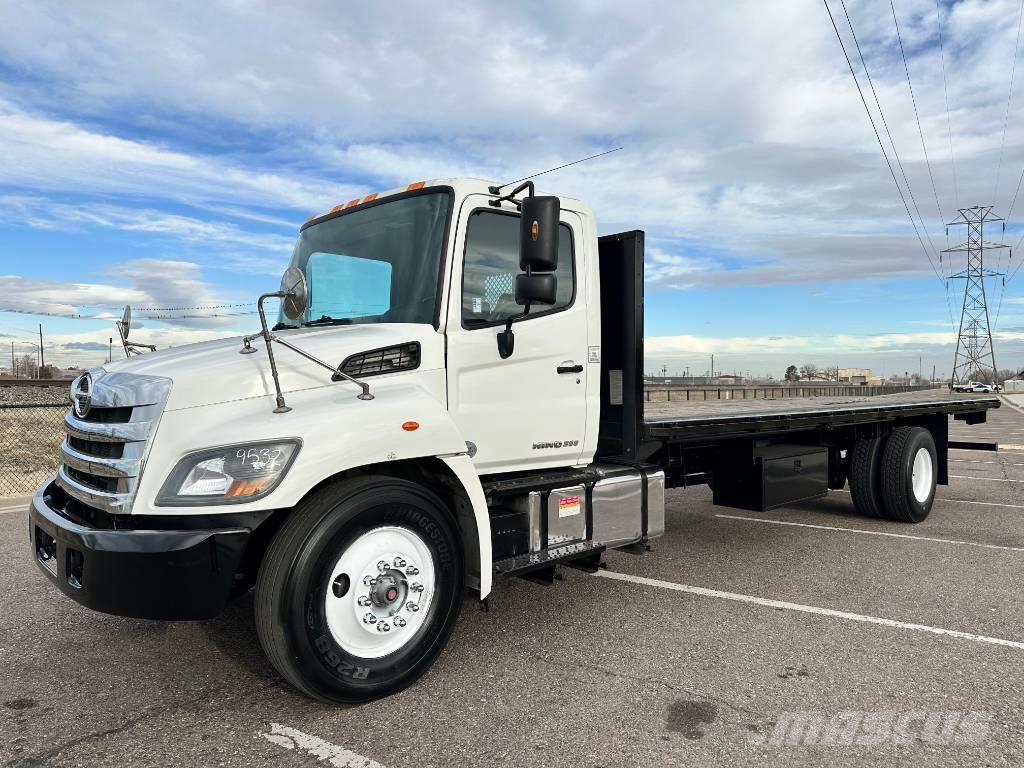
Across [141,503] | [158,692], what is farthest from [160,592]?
[158,692]

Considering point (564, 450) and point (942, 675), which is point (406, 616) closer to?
point (564, 450)

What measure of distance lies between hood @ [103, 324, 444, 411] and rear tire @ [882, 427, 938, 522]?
5.86 meters

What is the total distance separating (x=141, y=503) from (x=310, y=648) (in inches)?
36.0

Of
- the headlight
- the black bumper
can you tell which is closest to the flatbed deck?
the headlight

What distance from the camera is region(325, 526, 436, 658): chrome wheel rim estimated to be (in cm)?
329

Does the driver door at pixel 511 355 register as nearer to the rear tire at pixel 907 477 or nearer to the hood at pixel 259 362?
the hood at pixel 259 362

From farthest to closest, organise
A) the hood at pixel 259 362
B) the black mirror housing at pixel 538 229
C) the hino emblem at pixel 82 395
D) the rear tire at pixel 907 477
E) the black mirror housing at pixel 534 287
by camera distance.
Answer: the rear tire at pixel 907 477, the black mirror housing at pixel 534 287, the black mirror housing at pixel 538 229, the hino emblem at pixel 82 395, the hood at pixel 259 362

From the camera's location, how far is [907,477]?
7699 mm

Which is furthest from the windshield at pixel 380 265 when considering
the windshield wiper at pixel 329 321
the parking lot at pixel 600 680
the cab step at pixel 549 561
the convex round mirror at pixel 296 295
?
the parking lot at pixel 600 680

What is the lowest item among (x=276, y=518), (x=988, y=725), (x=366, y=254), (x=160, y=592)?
(x=988, y=725)

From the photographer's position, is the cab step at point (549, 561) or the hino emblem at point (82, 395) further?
the cab step at point (549, 561)

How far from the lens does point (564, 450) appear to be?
4590 mm

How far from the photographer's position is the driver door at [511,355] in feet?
13.1

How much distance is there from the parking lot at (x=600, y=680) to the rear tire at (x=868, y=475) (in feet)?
6.66
